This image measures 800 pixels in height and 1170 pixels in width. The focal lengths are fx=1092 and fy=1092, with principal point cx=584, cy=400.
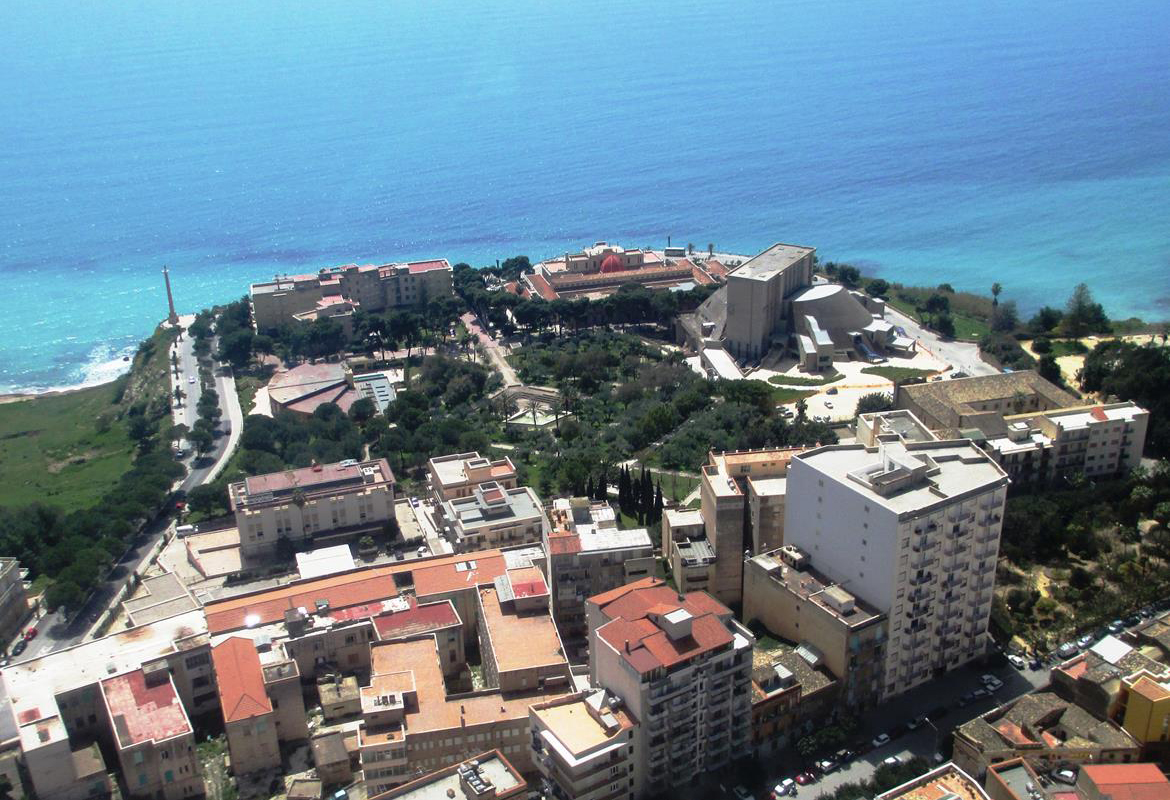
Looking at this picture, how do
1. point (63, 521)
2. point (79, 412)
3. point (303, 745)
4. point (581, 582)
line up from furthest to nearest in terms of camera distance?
point (79, 412) < point (63, 521) < point (581, 582) < point (303, 745)

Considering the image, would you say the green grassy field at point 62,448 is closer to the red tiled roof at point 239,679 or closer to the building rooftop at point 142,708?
the building rooftop at point 142,708

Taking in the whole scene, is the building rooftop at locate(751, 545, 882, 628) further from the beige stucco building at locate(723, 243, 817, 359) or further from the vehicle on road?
the beige stucco building at locate(723, 243, 817, 359)

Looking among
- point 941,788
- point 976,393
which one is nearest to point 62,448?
point 976,393

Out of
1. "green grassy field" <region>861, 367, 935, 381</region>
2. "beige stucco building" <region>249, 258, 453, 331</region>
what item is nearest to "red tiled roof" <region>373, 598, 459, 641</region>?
"green grassy field" <region>861, 367, 935, 381</region>

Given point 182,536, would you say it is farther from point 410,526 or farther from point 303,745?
point 303,745

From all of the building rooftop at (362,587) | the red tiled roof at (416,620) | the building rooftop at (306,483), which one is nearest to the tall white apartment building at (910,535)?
the building rooftop at (362,587)

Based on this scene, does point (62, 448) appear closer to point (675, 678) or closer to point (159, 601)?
point (159, 601)

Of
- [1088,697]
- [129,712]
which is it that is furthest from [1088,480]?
[129,712]
